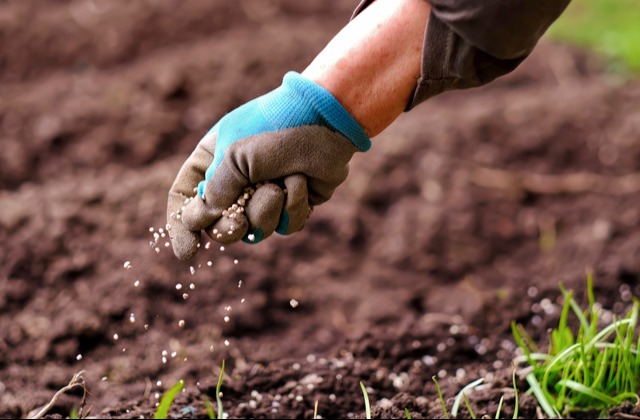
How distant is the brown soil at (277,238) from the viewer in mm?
2398

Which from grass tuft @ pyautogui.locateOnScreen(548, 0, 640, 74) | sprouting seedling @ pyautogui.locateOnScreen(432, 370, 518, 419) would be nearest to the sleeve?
sprouting seedling @ pyautogui.locateOnScreen(432, 370, 518, 419)

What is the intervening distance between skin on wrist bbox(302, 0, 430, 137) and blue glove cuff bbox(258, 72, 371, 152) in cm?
2

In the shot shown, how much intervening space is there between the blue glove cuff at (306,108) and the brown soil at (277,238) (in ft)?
2.53

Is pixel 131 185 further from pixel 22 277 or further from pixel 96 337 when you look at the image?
pixel 96 337

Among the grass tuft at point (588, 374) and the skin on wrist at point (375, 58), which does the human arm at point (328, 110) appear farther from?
the grass tuft at point (588, 374)

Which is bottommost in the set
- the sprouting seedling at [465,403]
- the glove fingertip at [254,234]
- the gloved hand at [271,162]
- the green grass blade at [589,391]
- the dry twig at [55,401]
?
the green grass blade at [589,391]

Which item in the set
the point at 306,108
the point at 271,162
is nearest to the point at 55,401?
the point at 271,162

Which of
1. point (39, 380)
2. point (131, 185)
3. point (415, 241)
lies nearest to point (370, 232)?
point (415, 241)

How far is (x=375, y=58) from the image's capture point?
1726 millimetres

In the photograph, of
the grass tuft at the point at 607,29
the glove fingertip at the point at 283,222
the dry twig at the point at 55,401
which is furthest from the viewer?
the grass tuft at the point at 607,29

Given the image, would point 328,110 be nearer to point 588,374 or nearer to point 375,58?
point 375,58

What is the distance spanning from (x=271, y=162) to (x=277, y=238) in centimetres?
153

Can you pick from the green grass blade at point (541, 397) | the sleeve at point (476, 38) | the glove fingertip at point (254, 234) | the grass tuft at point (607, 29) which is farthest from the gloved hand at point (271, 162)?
the grass tuft at point (607, 29)

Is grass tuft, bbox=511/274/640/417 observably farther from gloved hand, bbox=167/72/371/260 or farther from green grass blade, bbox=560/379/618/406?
gloved hand, bbox=167/72/371/260
